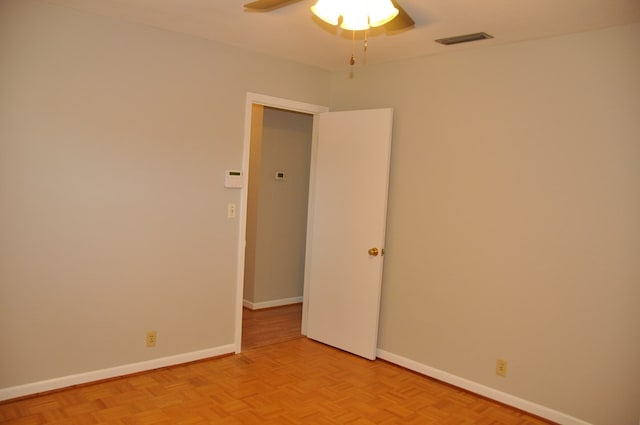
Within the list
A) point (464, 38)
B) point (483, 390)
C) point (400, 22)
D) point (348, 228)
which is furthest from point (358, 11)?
point (483, 390)

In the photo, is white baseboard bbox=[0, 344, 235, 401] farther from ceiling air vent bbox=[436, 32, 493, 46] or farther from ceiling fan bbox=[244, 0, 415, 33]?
ceiling air vent bbox=[436, 32, 493, 46]

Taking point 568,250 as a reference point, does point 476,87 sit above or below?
above

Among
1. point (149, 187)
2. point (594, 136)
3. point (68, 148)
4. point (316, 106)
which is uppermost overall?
point (316, 106)

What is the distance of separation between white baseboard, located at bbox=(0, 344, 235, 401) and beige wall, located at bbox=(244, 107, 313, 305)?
1.50m

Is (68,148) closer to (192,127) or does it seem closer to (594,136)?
(192,127)

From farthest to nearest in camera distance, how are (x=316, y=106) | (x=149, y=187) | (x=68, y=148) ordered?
(x=316, y=106)
(x=149, y=187)
(x=68, y=148)

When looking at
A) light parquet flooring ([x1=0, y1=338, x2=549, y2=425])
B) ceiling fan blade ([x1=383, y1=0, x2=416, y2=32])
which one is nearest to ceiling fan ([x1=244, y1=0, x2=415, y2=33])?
ceiling fan blade ([x1=383, y1=0, x2=416, y2=32])

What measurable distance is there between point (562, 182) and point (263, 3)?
2.09 meters

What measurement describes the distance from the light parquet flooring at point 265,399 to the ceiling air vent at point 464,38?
2.45 metres

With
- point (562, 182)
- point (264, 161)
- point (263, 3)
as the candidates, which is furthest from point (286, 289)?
point (263, 3)

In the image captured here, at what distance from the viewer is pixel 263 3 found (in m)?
2.20

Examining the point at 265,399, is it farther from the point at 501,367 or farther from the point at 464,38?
the point at 464,38

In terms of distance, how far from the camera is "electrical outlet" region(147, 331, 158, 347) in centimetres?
347

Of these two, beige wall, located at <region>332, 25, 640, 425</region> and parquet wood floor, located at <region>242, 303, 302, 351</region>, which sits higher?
beige wall, located at <region>332, 25, 640, 425</region>
